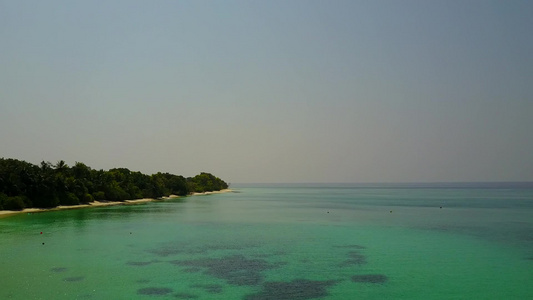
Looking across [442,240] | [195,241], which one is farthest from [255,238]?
[442,240]

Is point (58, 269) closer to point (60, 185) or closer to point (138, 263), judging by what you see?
point (138, 263)

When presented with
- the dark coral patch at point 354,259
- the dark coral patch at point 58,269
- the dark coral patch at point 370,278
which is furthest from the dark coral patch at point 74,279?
the dark coral patch at point 354,259

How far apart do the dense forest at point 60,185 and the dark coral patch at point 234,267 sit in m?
66.4

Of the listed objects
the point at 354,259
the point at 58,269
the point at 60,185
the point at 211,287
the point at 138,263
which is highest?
the point at 60,185

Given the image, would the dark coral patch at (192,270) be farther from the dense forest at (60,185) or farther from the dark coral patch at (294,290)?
the dense forest at (60,185)

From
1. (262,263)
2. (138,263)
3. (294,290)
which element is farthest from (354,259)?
(138,263)

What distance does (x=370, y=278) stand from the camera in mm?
31297

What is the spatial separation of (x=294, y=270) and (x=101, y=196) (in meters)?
101

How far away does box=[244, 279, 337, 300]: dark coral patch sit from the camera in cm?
2567

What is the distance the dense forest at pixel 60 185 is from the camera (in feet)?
285

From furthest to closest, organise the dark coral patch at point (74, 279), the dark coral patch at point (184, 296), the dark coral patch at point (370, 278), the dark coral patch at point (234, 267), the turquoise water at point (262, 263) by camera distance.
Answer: the dark coral patch at point (370, 278) → the dark coral patch at point (234, 267) → the dark coral patch at point (74, 279) → the turquoise water at point (262, 263) → the dark coral patch at point (184, 296)

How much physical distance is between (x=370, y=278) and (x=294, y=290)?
24.4 feet

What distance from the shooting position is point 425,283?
30.3m

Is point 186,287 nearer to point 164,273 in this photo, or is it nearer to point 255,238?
point 164,273
